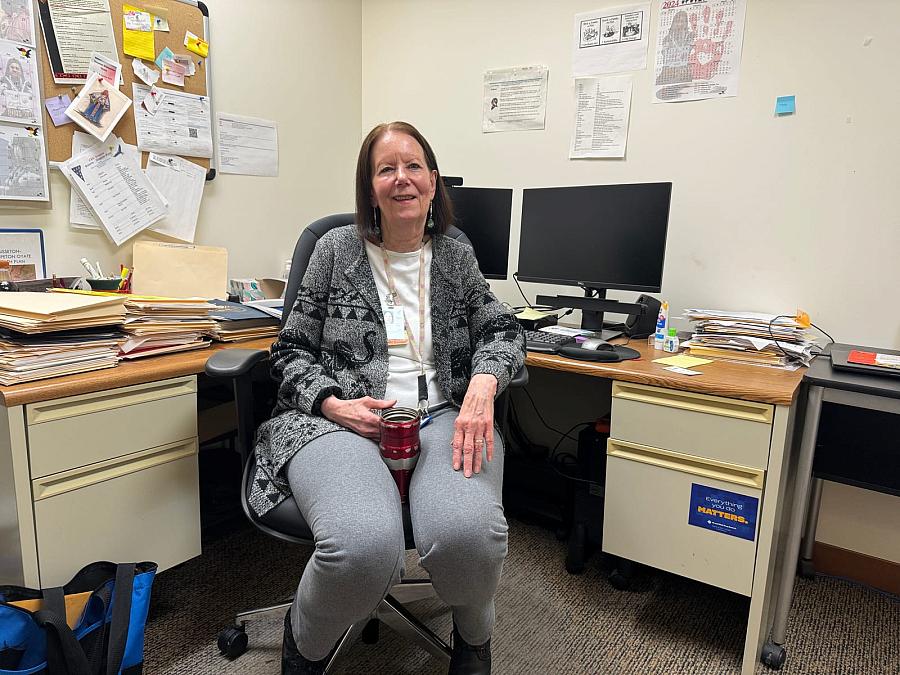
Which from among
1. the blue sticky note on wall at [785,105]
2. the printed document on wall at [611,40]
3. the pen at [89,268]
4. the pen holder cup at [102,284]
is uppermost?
the printed document on wall at [611,40]

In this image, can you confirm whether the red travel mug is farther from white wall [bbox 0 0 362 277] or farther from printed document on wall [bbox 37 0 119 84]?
printed document on wall [bbox 37 0 119 84]

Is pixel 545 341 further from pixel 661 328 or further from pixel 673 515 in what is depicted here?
A: pixel 673 515

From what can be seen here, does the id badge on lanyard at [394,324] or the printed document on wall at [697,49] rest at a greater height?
the printed document on wall at [697,49]

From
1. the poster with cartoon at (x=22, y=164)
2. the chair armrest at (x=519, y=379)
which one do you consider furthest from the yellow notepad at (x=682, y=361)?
the poster with cartoon at (x=22, y=164)

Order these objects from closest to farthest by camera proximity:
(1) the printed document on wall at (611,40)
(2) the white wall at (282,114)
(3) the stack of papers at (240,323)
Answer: (3) the stack of papers at (240,323) < (1) the printed document on wall at (611,40) < (2) the white wall at (282,114)

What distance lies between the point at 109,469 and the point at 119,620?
319mm

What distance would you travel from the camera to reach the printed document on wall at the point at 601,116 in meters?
2.13

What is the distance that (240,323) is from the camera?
1.73 meters

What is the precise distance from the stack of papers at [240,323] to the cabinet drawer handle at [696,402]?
3.32ft

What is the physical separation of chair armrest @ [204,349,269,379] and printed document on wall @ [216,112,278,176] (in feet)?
3.71

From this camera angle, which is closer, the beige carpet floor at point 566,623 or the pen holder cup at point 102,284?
the beige carpet floor at point 566,623

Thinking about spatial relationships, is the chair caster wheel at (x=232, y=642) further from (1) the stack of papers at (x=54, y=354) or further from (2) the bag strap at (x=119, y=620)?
(1) the stack of papers at (x=54, y=354)

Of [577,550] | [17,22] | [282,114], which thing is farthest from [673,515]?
[17,22]

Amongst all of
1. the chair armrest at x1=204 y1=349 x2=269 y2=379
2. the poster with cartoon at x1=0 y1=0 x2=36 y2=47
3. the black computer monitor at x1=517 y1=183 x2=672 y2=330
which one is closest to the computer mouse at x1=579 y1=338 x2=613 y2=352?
the black computer monitor at x1=517 y1=183 x2=672 y2=330
